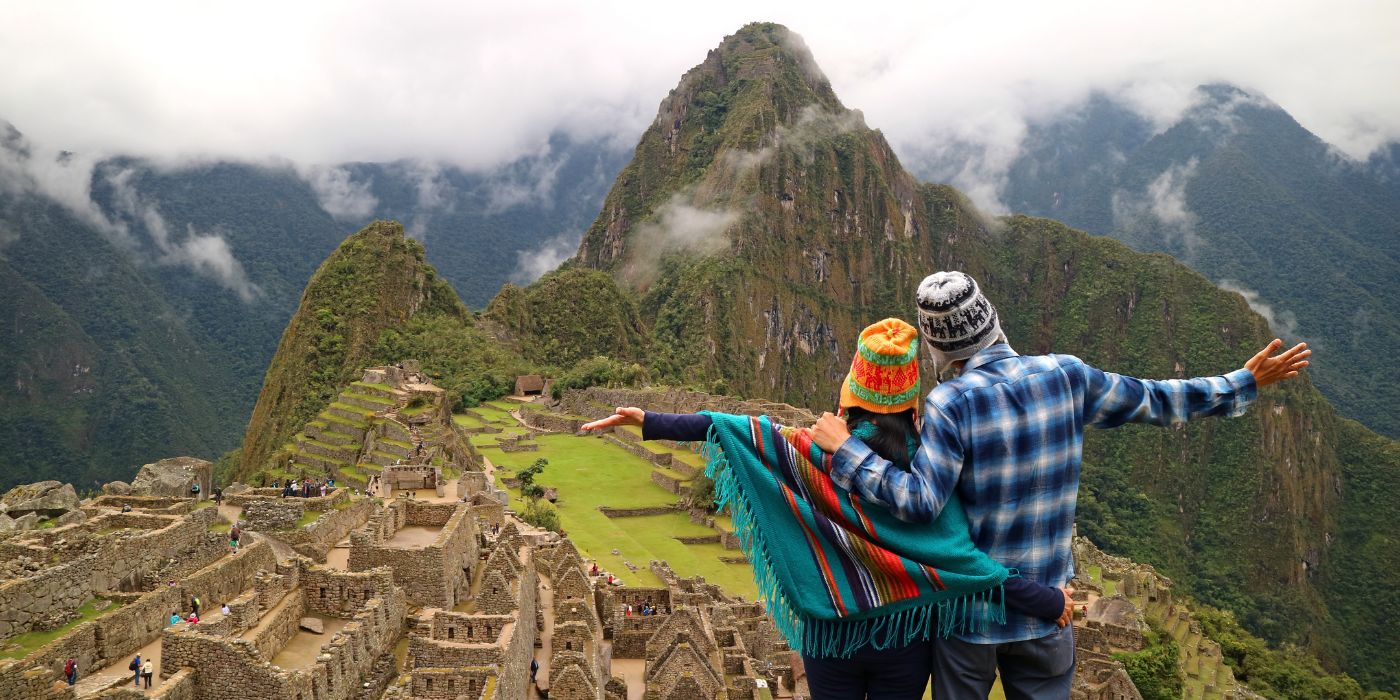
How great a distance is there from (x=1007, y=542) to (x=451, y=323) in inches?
3124

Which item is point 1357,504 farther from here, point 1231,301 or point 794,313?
point 794,313

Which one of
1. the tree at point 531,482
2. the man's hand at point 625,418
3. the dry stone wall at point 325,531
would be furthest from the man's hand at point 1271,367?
the tree at point 531,482

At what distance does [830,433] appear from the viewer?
14.9 feet

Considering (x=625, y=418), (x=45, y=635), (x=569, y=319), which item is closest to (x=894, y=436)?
(x=625, y=418)

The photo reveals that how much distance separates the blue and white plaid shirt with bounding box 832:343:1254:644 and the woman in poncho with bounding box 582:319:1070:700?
154mm

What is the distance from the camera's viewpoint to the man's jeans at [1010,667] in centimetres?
460

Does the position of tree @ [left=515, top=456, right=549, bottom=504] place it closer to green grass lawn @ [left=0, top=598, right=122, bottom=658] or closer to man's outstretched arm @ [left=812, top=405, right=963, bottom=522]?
green grass lawn @ [left=0, top=598, right=122, bottom=658]

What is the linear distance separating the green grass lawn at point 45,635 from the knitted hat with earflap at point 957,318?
29.2 feet

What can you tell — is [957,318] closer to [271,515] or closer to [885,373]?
[885,373]

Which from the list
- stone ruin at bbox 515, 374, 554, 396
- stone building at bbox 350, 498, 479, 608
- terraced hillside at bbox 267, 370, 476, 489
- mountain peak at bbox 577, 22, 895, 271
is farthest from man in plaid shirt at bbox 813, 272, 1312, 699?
mountain peak at bbox 577, 22, 895, 271

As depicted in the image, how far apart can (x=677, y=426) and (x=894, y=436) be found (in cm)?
106

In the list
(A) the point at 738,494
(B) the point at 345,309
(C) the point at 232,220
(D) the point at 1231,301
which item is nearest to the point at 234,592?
(A) the point at 738,494

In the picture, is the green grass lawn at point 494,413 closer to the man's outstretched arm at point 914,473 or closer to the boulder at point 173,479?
the boulder at point 173,479

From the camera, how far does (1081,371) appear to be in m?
4.59
